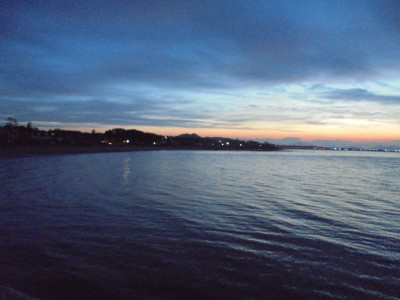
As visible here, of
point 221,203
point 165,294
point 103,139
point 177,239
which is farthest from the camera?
point 103,139

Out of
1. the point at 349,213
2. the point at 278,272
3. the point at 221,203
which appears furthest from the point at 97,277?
the point at 349,213

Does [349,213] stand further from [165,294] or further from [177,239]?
[165,294]

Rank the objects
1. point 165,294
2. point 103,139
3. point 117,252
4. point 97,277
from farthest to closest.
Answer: point 103,139 < point 117,252 < point 97,277 < point 165,294

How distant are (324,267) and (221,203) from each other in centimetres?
994

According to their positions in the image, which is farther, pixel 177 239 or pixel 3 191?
pixel 3 191

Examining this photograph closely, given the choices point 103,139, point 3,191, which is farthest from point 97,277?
point 103,139

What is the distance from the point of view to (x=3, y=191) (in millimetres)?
20719

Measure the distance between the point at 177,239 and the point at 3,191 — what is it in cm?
1613

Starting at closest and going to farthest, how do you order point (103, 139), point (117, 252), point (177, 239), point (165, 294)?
point (165, 294), point (117, 252), point (177, 239), point (103, 139)

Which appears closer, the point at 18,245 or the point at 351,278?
the point at 351,278

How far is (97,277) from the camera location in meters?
7.88

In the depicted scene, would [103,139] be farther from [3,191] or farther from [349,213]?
[349,213]

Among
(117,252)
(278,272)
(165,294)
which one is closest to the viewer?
(165,294)

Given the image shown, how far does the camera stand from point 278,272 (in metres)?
8.49
